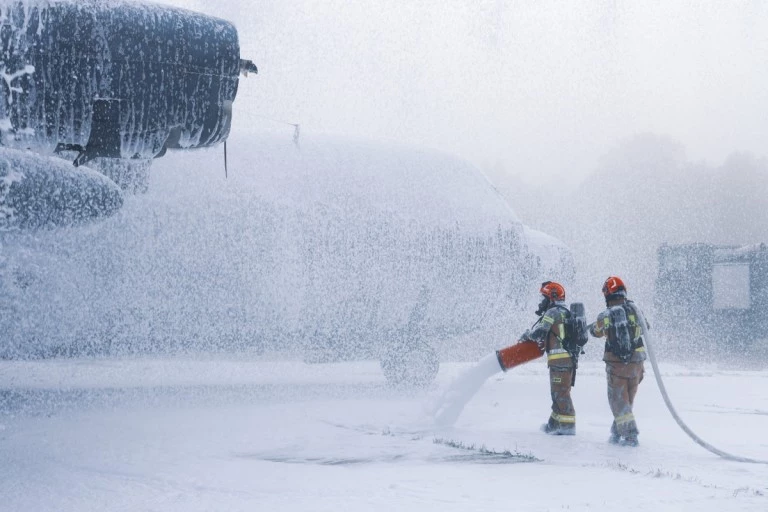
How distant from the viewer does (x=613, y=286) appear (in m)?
7.02

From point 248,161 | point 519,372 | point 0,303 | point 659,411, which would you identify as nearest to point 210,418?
point 0,303

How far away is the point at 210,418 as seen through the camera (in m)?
7.76

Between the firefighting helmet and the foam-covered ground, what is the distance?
4.31ft

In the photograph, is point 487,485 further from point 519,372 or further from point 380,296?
point 519,372

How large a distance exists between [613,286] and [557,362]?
0.87 metres

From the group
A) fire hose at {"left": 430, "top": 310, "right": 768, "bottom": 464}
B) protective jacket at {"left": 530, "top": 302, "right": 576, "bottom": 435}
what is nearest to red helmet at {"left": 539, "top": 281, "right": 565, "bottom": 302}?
protective jacket at {"left": 530, "top": 302, "right": 576, "bottom": 435}

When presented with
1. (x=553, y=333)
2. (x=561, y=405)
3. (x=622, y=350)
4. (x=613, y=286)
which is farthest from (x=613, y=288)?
(x=561, y=405)

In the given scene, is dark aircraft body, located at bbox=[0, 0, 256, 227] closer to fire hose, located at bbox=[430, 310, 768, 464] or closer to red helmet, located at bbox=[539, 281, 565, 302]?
fire hose, located at bbox=[430, 310, 768, 464]

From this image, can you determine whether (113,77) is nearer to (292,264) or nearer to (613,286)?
(613,286)

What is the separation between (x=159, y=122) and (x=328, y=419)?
4.00 meters

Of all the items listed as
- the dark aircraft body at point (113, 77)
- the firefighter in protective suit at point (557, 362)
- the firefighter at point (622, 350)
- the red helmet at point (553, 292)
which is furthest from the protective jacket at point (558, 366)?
the dark aircraft body at point (113, 77)

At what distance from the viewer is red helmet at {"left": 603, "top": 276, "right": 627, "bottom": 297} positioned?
701cm

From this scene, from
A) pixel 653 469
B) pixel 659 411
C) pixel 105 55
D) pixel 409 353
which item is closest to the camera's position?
pixel 105 55

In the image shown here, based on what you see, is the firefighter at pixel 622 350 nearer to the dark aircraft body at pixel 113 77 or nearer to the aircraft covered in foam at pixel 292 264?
the aircraft covered in foam at pixel 292 264
